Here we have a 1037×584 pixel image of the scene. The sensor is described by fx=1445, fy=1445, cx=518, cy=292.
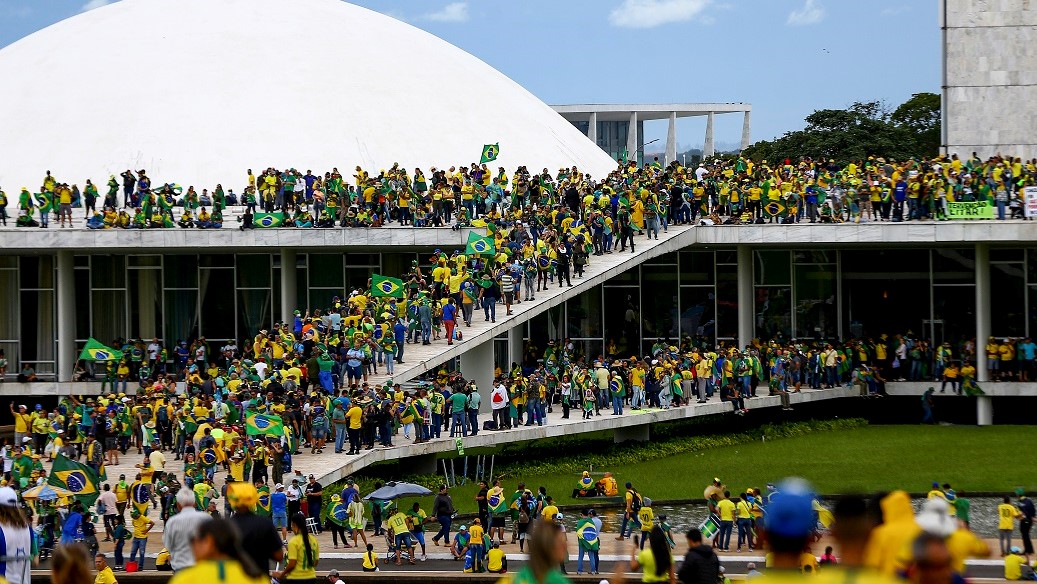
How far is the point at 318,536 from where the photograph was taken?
22188mm

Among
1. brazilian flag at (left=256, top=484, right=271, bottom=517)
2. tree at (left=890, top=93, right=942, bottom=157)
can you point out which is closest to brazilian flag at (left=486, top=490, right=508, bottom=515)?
brazilian flag at (left=256, top=484, right=271, bottom=517)

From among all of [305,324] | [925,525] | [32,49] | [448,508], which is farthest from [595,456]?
[32,49]

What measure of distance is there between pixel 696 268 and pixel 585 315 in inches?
125

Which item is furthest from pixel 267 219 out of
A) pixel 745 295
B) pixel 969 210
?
pixel 969 210

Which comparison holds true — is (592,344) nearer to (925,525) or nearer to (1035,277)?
(1035,277)

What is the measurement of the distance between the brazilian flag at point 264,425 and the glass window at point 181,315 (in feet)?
51.8

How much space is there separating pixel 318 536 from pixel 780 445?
41.5 ft

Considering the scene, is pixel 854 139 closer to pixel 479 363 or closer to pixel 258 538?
pixel 479 363

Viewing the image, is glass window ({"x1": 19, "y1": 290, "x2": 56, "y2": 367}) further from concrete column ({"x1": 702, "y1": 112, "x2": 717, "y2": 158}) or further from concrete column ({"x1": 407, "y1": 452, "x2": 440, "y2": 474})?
concrete column ({"x1": 702, "y1": 112, "x2": 717, "y2": 158})

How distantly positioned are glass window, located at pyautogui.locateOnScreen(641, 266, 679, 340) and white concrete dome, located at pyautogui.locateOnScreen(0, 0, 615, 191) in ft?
23.1

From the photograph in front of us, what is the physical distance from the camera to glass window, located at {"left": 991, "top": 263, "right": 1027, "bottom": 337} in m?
35.8

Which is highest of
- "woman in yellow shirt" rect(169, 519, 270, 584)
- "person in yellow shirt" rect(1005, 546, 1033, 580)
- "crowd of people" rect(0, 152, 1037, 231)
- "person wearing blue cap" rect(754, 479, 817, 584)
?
"crowd of people" rect(0, 152, 1037, 231)

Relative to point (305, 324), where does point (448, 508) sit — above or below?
below

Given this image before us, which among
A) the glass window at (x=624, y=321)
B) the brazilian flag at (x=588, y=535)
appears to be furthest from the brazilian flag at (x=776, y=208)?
the brazilian flag at (x=588, y=535)
